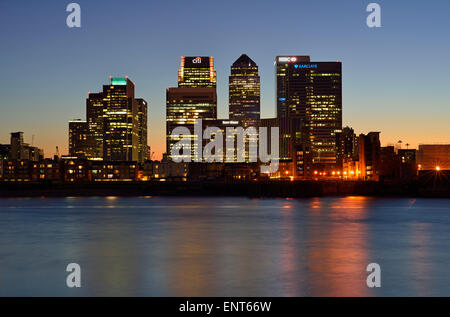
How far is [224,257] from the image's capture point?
37781 mm

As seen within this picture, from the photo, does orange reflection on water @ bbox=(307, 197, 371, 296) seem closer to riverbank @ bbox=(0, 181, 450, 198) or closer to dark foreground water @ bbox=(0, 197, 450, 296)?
dark foreground water @ bbox=(0, 197, 450, 296)

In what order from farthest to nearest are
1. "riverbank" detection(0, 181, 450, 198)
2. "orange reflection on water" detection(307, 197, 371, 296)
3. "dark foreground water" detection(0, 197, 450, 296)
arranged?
"riverbank" detection(0, 181, 450, 198) < "dark foreground water" detection(0, 197, 450, 296) < "orange reflection on water" detection(307, 197, 371, 296)

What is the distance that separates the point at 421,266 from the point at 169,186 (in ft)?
488

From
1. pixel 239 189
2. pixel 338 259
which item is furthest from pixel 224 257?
pixel 239 189

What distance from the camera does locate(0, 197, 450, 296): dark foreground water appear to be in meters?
27.1

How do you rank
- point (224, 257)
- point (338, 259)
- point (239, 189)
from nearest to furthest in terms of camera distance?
point (338, 259) < point (224, 257) < point (239, 189)

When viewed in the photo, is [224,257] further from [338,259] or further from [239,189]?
[239,189]

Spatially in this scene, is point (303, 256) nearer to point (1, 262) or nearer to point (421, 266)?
point (421, 266)

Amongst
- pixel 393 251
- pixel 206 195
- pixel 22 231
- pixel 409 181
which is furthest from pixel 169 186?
pixel 393 251

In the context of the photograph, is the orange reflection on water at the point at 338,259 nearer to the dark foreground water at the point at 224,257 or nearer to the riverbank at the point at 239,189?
the dark foreground water at the point at 224,257

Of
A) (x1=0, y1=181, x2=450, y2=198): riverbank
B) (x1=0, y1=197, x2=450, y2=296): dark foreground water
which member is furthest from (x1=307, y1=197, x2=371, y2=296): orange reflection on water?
(x1=0, y1=181, x2=450, y2=198): riverbank

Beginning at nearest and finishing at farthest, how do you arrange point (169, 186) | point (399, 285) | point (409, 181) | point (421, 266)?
1. point (399, 285)
2. point (421, 266)
3. point (409, 181)
4. point (169, 186)
